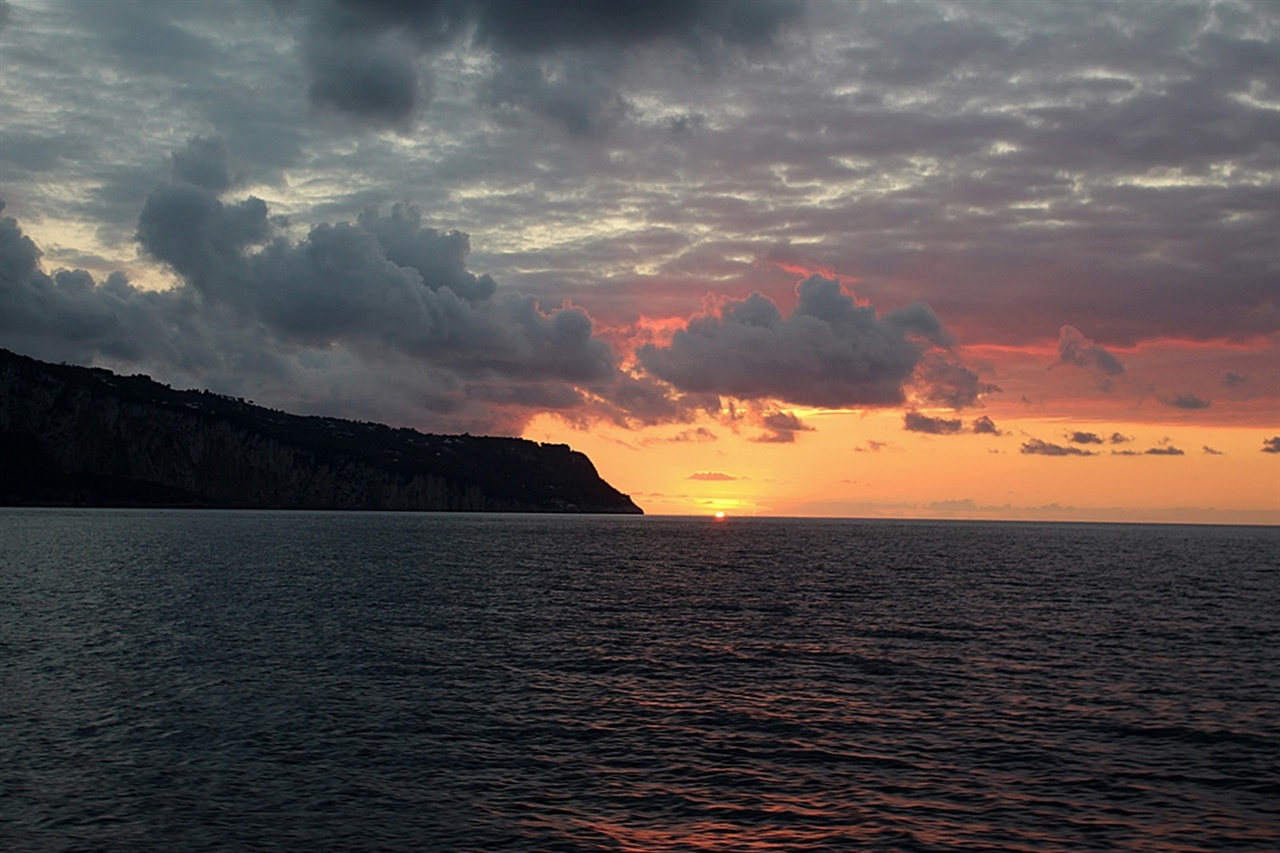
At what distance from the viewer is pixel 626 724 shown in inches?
1433

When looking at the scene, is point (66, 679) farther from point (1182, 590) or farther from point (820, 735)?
point (1182, 590)

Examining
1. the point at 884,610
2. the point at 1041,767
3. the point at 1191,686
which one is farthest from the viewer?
the point at 884,610

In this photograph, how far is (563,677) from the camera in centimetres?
4566

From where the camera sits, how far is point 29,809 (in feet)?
84.9

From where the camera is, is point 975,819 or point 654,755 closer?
point 975,819

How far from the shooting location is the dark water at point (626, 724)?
1007 inches

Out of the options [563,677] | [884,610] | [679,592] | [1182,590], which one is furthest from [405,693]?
[1182,590]

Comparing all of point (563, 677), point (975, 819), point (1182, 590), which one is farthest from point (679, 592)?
point (975, 819)

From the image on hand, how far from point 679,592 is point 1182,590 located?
5516 cm

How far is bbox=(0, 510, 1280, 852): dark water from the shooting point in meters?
25.6

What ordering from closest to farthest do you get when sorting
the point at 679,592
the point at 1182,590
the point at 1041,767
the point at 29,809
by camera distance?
1. the point at 29,809
2. the point at 1041,767
3. the point at 679,592
4. the point at 1182,590

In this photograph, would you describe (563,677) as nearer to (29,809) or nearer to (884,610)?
(29,809)

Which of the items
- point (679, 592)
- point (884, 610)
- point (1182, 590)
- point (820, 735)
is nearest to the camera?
point (820, 735)

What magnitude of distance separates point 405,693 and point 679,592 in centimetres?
5187
